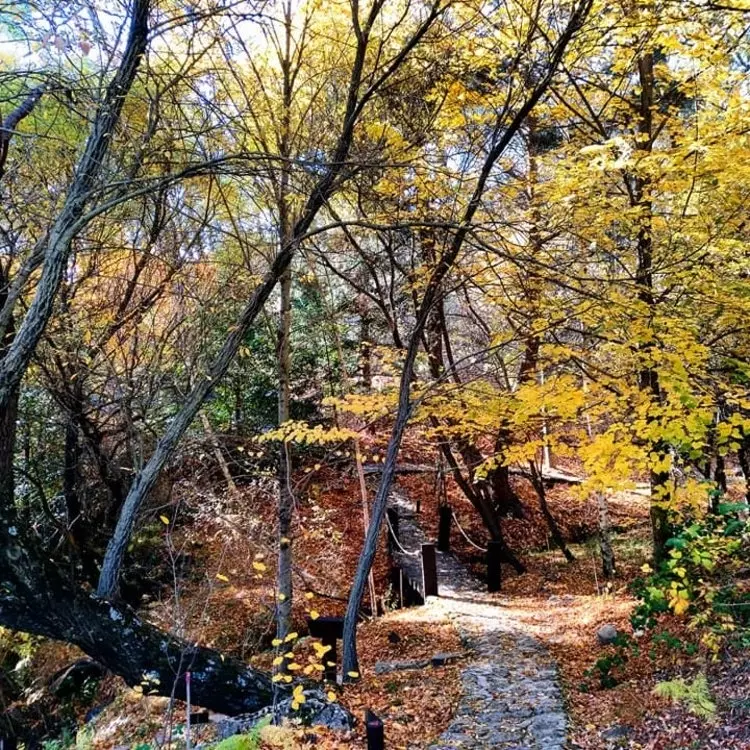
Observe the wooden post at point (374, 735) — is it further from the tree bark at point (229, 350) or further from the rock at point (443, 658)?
the rock at point (443, 658)

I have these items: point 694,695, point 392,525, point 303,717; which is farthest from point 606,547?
point 303,717

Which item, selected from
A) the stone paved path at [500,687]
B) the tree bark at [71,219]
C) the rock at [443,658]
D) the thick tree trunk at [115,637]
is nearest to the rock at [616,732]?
the stone paved path at [500,687]

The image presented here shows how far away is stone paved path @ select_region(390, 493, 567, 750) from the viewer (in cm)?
430

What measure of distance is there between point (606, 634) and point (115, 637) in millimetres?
4969

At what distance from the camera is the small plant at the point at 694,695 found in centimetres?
382

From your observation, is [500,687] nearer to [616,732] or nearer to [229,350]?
[616,732]

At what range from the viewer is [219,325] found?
8.16 m

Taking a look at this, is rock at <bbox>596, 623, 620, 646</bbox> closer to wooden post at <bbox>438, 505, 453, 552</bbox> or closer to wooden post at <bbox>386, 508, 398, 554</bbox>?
wooden post at <bbox>438, 505, 453, 552</bbox>

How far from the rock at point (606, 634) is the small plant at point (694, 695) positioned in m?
2.01

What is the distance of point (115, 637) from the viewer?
4.32 meters

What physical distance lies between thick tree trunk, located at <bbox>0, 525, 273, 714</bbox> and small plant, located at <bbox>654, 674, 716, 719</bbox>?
316 cm

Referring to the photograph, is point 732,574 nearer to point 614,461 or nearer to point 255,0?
point 614,461

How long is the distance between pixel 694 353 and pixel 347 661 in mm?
4270

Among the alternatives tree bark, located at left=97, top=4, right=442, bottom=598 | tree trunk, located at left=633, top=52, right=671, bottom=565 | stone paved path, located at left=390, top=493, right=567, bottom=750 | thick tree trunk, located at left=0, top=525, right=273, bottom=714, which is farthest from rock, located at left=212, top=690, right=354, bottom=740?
tree trunk, located at left=633, top=52, right=671, bottom=565
